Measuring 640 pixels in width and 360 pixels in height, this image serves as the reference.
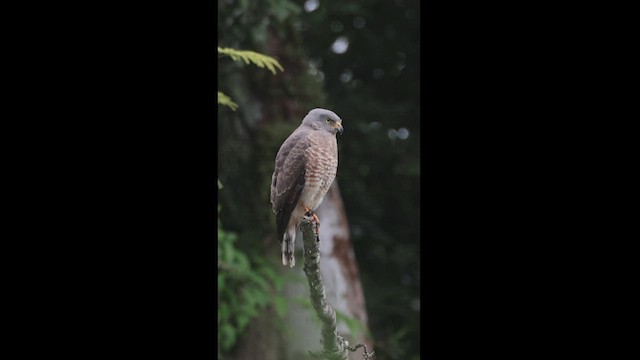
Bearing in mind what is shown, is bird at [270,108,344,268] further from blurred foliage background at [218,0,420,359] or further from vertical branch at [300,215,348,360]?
blurred foliage background at [218,0,420,359]

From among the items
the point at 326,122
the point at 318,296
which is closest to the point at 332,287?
the point at 318,296

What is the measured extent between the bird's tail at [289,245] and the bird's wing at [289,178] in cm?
2

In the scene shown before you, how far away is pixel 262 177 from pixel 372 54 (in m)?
1.03

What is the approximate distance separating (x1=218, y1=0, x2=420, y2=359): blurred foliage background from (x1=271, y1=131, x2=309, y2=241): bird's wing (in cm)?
118

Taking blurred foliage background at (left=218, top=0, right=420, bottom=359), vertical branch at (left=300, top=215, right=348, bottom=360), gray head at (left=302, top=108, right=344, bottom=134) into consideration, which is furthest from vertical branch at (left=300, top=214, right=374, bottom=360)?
blurred foliage background at (left=218, top=0, right=420, bottom=359)

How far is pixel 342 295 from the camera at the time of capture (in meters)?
4.70

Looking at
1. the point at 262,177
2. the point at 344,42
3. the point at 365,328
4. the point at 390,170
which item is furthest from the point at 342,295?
the point at 344,42

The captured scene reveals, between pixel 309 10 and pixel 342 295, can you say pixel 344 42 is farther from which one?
pixel 342 295

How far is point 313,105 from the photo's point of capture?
475 cm

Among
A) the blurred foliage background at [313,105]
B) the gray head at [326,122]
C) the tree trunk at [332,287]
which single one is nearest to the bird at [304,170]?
the gray head at [326,122]

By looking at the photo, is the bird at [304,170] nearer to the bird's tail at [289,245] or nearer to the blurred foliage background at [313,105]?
the bird's tail at [289,245]

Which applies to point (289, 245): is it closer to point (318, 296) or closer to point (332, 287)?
point (318, 296)

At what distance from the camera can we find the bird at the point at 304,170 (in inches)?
123

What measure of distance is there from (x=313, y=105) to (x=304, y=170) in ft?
5.42
